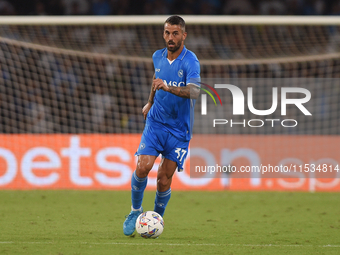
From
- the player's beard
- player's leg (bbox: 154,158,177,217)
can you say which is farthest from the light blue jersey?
player's leg (bbox: 154,158,177,217)

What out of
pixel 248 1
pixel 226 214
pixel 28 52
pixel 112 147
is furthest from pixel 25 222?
pixel 248 1

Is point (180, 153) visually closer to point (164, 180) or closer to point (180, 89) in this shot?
point (164, 180)

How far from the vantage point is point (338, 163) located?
34.1 ft

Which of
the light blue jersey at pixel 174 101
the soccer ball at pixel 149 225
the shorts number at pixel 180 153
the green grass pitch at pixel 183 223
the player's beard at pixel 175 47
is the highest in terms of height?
the player's beard at pixel 175 47

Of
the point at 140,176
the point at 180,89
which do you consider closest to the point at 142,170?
the point at 140,176

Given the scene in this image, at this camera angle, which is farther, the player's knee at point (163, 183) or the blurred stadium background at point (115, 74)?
the blurred stadium background at point (115, 74)

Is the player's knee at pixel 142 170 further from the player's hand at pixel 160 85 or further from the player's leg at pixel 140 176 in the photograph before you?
the player's hand at pixel 160 85

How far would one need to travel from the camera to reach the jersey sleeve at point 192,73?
5.04m

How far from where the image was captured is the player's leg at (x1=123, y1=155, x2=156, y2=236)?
5.18 metres

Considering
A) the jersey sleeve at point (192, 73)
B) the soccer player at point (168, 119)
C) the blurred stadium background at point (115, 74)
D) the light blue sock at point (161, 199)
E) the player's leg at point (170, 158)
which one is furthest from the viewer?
the blurred stadium background at point (115, 74)

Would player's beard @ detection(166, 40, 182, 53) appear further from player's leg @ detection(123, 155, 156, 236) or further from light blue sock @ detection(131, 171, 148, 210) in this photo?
light blue sock @ detection(131, 171, 148, 210)

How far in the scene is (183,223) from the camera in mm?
6434

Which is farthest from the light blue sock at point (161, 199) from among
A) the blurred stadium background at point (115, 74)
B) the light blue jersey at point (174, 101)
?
the blurred stadium background at point (115, 74)

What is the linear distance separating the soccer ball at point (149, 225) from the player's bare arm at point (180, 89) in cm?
122
